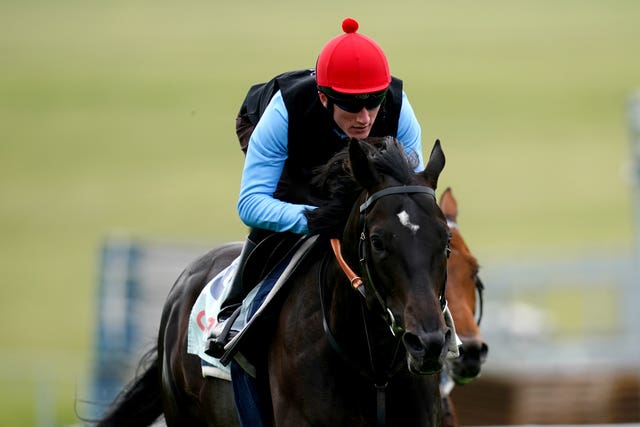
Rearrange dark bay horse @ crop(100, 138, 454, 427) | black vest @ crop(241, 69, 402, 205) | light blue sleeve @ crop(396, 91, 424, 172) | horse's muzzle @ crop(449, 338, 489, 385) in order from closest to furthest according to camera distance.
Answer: dark bay horse @ crop(100, 138, 454, 427) → black vest @ crop(241, 69, 402, 205) → light blue sleeve @ crop(396, 91, 424, 172) → horse's muzzle @ crop(449, 338, 489, 385)

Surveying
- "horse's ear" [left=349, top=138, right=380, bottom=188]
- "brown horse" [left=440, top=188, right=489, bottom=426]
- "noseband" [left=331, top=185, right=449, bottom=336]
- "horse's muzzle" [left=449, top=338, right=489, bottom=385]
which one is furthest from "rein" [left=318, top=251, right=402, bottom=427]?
"horse's muzzle" [left=449, top=338, right=489, bottom=385]

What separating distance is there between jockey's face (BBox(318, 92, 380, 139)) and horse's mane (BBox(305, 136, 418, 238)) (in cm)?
11

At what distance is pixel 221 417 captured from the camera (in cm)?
579

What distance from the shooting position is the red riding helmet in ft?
16.4

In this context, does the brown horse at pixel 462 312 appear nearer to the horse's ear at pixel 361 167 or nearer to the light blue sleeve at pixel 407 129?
the light blue sleeve at pixel 407 129

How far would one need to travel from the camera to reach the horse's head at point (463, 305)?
6.37 metres

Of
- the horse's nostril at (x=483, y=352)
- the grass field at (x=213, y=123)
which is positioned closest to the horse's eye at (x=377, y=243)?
the horse's nostril at (x=483, y=352)

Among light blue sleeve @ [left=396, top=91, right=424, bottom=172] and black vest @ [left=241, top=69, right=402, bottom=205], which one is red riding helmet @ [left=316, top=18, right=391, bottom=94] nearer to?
black vest @ [left=241, top=69, right=402, bottom=205]

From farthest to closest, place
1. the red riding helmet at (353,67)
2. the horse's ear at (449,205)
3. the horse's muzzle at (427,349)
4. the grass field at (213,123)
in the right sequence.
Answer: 1. the grass field at (213,123)
2. the horse's ear at (449,205)
3. the red riding helmet at (353,67)
4. the horse's muzzle at (427,349)

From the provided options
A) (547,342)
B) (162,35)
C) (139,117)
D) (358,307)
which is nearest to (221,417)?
(358,307)

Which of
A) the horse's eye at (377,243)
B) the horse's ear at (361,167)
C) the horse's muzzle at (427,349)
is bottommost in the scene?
the horse's muzzle at (427,349)

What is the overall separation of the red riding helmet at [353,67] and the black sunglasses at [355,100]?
0.02m

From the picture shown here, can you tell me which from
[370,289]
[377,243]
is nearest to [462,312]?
[370,289]

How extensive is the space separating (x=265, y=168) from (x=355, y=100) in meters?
0.52
